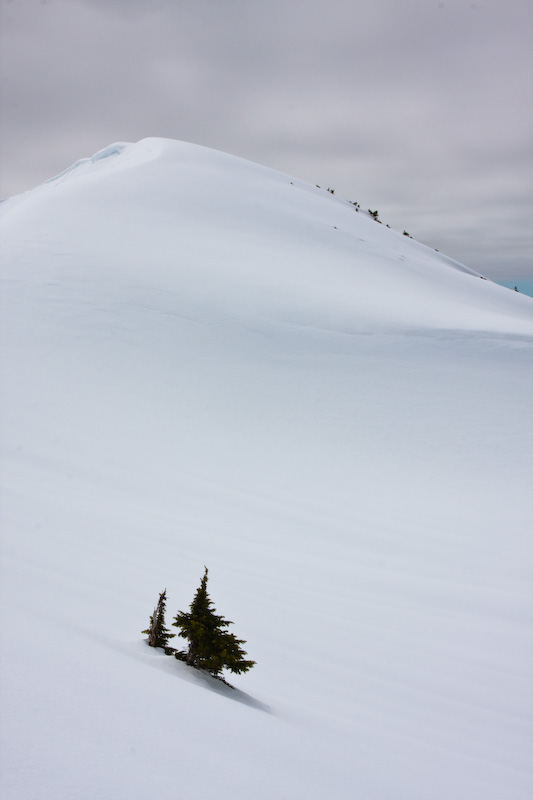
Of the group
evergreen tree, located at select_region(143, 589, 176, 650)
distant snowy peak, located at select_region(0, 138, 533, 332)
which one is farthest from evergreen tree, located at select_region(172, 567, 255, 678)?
distant snowy peak, located at select_region(0, 138, 533, 332)

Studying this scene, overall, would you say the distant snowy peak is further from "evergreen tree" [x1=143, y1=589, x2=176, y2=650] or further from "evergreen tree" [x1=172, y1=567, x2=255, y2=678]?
"evergreen tree" [x1=172, y1=567, x2=255, y2=678]

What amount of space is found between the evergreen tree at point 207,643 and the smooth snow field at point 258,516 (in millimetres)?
239

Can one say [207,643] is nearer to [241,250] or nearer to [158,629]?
[158,629]

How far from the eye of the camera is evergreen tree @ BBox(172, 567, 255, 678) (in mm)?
5070

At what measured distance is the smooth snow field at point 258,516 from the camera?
388cm

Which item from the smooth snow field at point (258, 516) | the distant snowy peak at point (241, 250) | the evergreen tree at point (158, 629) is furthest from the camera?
the distant snowy peak at point (241, 250)

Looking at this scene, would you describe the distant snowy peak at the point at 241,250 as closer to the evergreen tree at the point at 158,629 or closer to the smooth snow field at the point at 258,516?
the smooth snow field at the point at 258,516

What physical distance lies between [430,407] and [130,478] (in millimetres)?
7272

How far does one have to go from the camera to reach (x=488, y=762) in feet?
16.6

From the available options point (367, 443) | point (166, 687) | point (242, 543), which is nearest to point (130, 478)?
point (242, 543)

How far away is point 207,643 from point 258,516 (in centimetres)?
442

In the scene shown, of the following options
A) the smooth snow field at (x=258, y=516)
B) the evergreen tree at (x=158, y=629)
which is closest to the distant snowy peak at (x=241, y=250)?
the smooth snow field at (x=258, y=516)

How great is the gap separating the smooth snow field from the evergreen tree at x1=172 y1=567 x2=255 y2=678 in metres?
0.24

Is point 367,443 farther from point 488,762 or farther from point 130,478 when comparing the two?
point 488,762
